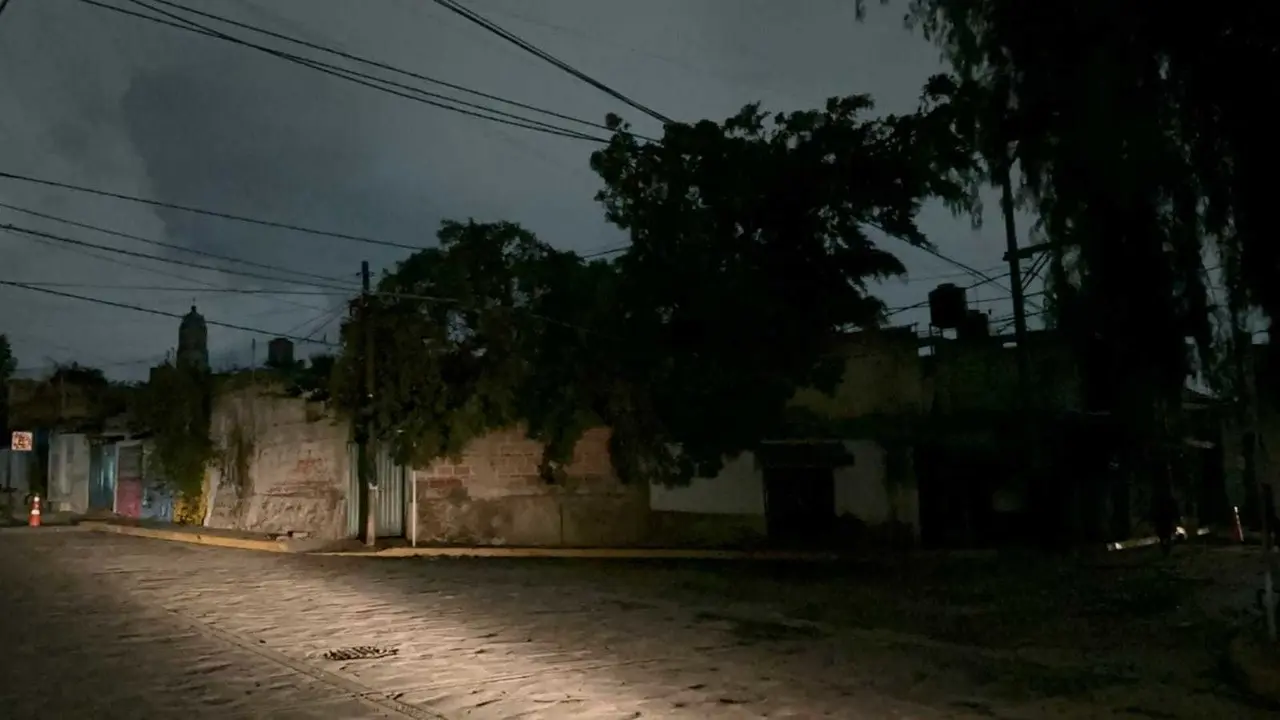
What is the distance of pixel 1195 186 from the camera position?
8977 mm

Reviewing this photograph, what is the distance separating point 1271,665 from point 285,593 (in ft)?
38.0

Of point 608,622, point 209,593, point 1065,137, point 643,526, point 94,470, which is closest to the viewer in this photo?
point 1065,137

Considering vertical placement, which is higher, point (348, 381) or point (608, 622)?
point (348, 381)

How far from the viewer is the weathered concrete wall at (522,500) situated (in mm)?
22109

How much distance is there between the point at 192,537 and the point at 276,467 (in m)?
2.45

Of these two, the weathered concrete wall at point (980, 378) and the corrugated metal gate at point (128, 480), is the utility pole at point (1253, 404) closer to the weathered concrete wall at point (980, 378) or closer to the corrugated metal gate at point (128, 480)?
the weathered concrete wall at point (980, 378)

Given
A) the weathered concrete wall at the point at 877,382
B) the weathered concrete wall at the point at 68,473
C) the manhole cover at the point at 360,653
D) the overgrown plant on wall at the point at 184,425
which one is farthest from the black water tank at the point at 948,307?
the weathered concrete wall at the point at 68,473

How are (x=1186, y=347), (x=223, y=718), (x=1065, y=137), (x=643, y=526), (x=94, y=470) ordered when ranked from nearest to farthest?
(x=223, y=718)
(x=1065, y=137)
(x=1186, y=347)
(x=643, y=526)
(x=94, y=470)

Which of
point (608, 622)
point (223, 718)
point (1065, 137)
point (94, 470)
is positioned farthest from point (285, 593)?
point (94, 470)

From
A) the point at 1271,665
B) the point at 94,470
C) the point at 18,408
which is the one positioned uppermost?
the point at 18,408

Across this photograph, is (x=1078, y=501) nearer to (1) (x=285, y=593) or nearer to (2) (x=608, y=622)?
(2) (x=608, y=622)

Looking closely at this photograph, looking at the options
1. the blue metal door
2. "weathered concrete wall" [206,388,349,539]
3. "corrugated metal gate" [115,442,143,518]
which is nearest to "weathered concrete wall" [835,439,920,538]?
"weathered concrete wall" [206,388,349,539]

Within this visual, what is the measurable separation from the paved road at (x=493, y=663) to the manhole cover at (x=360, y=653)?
0.32 feet

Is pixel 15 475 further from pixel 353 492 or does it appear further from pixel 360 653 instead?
pixel 360 653
